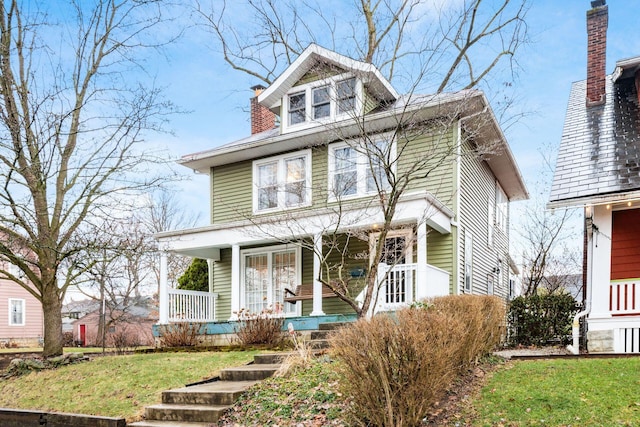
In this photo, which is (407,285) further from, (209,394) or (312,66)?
(312,66)

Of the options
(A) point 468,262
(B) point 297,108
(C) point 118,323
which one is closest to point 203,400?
(A) point 468,262

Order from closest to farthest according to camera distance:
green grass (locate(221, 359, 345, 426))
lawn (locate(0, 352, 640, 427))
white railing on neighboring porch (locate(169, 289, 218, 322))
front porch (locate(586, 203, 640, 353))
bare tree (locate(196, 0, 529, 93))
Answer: lawn (locate(0, 352, 640, 427)) < green grass (locate(221, 359, 345, 426)) < front porch (locate(586, 203, 640, 353)) < bare tree (locate(196, 0, 529, 93)) < white railing on neighboring porch (locate(169, 289, 218, 322))

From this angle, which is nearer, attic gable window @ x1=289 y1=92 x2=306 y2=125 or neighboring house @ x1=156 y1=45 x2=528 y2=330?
neighboring house @ x1=156 y1=45 x2=528 y2=330

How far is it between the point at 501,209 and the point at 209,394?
1491 centimetres

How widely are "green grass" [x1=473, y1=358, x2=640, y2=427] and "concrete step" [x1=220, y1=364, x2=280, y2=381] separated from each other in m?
2.99

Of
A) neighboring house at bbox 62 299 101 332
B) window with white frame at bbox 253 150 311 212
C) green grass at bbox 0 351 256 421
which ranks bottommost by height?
neighboring house at bbox 62 299 101 332

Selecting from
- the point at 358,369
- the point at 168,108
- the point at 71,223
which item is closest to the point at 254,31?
the point at 168,108

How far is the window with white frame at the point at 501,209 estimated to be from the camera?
59.4ft

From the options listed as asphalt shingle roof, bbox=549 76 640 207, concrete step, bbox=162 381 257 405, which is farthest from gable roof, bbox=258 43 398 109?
concrete step, bbox=162 381 257 405

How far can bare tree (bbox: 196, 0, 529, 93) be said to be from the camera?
9617 mm

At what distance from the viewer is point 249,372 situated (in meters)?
7.64

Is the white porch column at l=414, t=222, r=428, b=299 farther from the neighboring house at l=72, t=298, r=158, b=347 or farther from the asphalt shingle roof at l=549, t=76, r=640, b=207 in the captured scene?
the neighboring house at l=72, t=298, r=158, b=347

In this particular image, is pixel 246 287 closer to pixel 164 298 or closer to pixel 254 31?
pixel 164 298

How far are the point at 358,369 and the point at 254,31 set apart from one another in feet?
31.9
